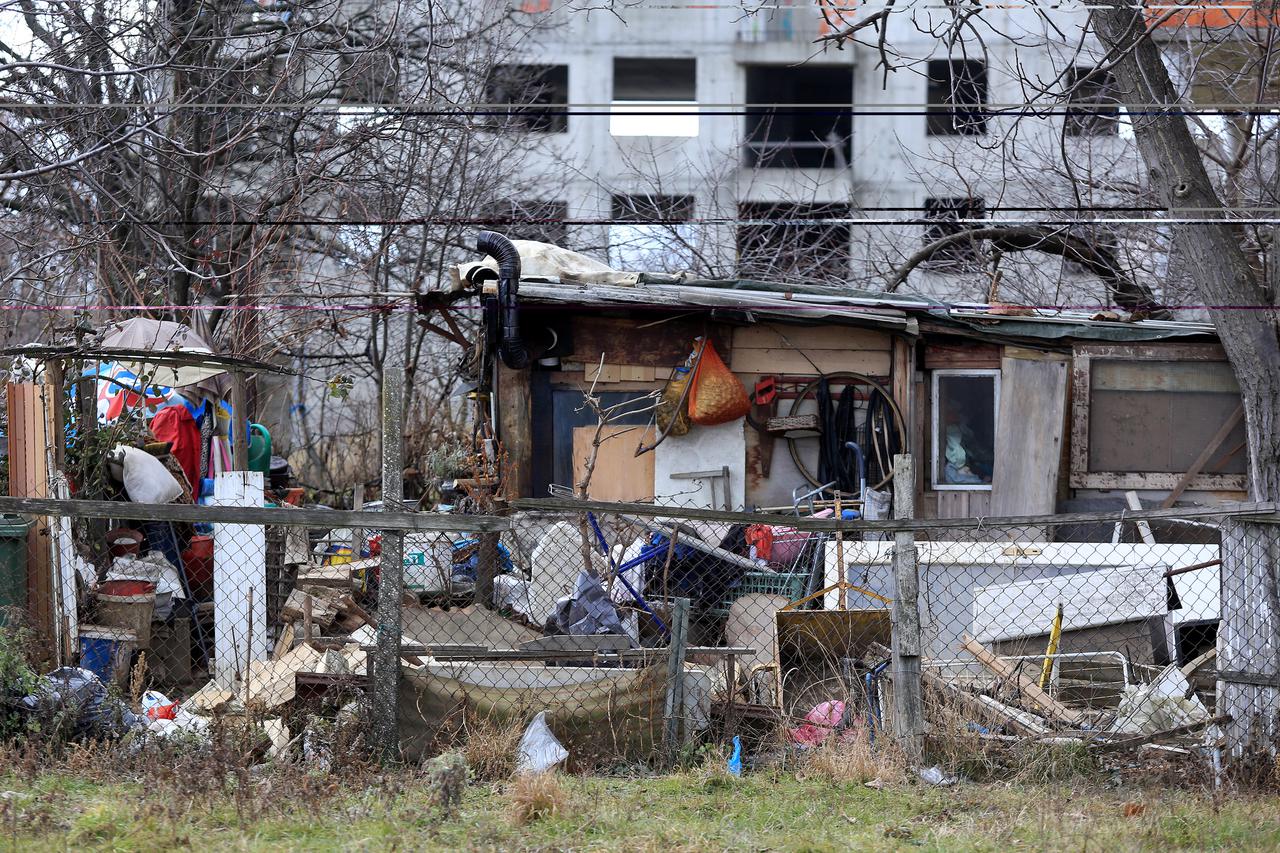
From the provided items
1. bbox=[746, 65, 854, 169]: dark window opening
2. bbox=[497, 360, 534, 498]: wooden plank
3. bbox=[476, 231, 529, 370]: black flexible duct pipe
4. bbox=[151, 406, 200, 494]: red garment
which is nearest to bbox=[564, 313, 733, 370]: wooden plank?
bbox=[497, 360, 534, 498]: wooden plank

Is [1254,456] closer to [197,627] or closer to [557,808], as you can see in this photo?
[557,808]

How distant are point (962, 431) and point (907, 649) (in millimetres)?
7225

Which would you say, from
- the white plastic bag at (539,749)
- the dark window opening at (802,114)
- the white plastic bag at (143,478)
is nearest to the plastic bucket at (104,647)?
the white plastic bag at (143,478)

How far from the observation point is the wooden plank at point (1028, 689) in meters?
6.18

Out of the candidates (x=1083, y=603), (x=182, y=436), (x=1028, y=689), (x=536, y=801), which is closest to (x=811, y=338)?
(x=1083, y=603)

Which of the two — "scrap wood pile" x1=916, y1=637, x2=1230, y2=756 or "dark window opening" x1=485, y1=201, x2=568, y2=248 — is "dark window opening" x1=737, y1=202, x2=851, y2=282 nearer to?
"dark window opening" x1=485, y1=201, x2=568, y2=248

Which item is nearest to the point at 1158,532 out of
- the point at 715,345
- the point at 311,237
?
the point at 715,345

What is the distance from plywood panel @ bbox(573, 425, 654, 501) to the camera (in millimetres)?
12016

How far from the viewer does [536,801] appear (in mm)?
4625

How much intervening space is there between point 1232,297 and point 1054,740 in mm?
6060

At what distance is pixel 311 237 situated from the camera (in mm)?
15742

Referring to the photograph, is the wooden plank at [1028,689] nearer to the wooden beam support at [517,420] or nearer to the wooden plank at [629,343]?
the wooden plank at [629,343]

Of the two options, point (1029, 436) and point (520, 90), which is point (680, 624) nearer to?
point (1029, 436)

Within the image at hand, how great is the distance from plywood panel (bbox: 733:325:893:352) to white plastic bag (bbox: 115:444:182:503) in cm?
577
